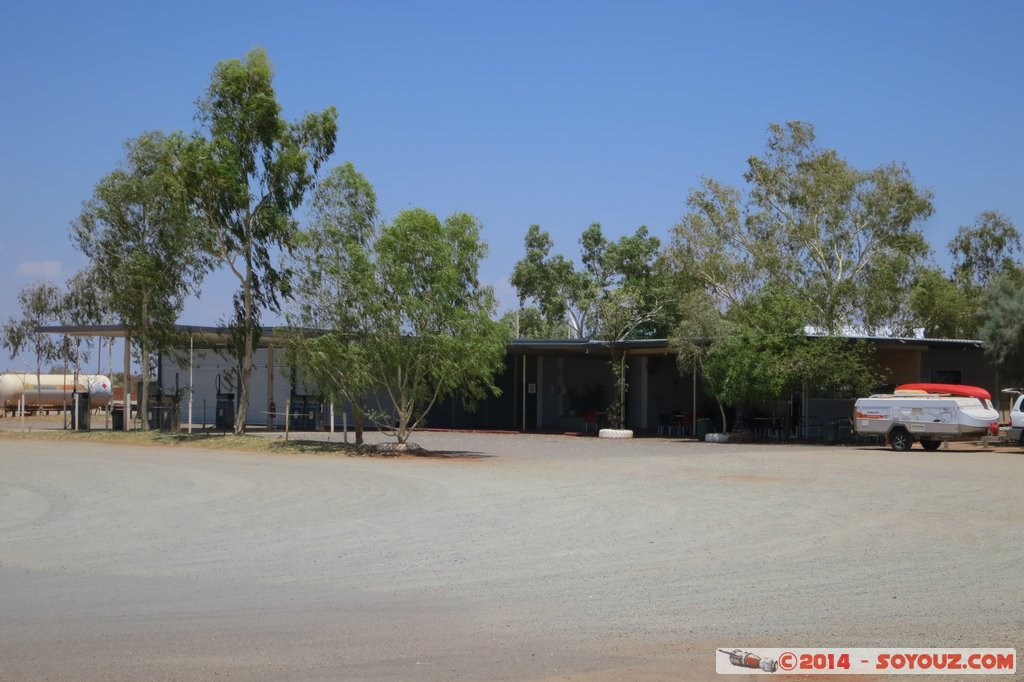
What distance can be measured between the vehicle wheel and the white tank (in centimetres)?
4187

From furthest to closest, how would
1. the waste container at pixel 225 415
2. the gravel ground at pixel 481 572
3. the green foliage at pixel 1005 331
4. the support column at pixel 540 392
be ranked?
the support column at pixel 540 392 → the waste container at pixel 225 415 → the green foliage at pixel 1005 331 → the gravel ground at pixel 481 572

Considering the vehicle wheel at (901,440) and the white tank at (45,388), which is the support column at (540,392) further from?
the white tank at (45,388)

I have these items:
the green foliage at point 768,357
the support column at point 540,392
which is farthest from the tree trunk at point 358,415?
the support column at point 540,392

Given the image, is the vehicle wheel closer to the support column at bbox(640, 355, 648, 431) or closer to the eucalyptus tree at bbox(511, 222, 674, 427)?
the support column at bbox(640, 355, 648, 431)

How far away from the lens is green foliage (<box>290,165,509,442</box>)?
27.4 m

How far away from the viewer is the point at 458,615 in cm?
843

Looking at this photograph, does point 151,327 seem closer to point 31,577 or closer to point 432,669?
point 31,577

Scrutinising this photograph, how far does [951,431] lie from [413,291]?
16013 mm

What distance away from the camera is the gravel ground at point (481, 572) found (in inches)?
281

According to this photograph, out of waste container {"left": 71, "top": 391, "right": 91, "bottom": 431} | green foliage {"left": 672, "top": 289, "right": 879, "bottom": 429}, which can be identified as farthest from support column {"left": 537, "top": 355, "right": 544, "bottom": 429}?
waste container {"left": 71, "top": 391, "right": 91, "bottom": 431}

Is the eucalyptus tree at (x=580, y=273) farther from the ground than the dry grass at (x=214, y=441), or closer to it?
farther from the ground

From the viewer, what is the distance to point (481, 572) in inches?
412

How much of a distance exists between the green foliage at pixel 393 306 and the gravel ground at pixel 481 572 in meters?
6.79

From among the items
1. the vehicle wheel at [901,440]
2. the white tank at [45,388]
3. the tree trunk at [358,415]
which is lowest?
the vehicle wheel at [901,440]
